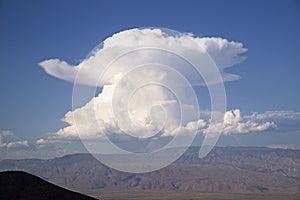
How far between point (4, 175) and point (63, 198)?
70.3ft

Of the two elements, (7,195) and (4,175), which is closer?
(7,195)

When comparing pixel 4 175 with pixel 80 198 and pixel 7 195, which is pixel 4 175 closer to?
pixel 7 195

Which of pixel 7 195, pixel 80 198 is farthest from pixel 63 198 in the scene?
pixel 7 195

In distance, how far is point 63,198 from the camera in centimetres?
10844

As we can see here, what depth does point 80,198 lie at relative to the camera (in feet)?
360

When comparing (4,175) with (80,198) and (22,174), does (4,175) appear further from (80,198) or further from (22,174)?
(80,198)

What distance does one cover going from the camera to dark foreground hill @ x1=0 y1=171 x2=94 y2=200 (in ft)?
354

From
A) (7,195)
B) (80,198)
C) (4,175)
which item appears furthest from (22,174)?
(80,198)

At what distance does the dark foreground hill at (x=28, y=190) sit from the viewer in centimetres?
10794

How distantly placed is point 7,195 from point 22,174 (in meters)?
12.6

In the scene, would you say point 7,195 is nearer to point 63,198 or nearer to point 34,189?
point 34,189

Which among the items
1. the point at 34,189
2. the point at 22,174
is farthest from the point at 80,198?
the point at 22,174

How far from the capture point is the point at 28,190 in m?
112

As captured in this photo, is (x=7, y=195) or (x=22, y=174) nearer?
(x=7, y=195)
